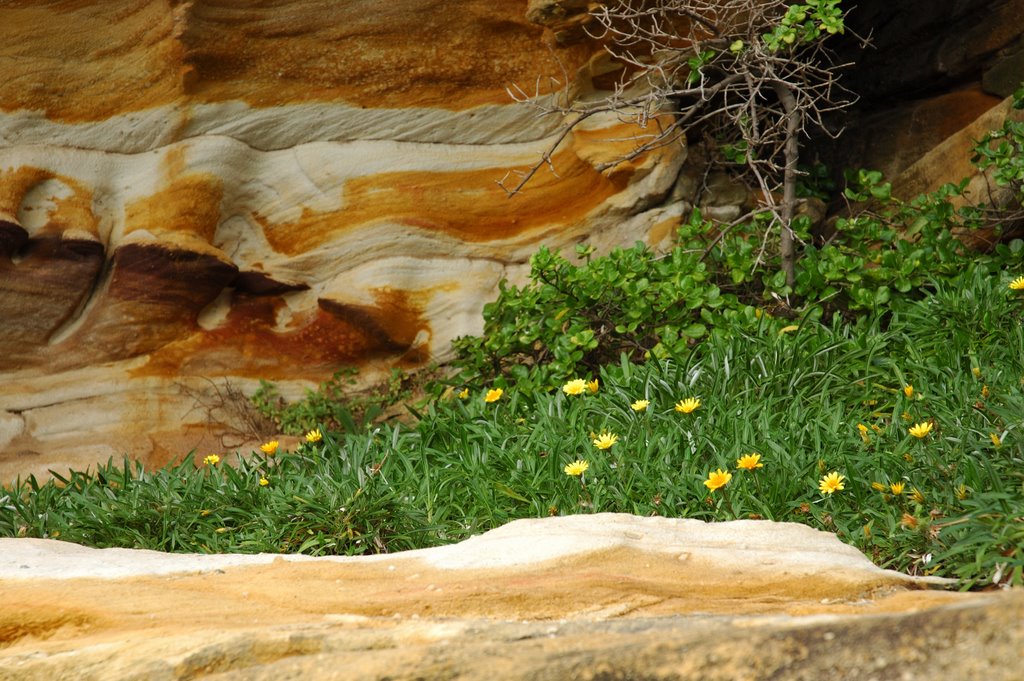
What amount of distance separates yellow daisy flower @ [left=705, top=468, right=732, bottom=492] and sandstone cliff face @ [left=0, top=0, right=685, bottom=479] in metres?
2.76

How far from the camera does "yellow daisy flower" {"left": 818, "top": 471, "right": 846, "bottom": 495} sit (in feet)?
10.0

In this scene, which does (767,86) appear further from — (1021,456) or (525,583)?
(525,583)

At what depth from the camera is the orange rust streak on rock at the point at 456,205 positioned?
5938 mm

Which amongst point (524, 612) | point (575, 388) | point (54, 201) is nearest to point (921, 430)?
point (575, 388)

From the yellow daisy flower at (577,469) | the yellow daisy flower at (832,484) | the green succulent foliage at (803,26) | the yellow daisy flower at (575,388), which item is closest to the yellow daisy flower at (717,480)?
the yellow daisy flower at (832,484)

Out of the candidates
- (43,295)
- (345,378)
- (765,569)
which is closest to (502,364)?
(345,378)

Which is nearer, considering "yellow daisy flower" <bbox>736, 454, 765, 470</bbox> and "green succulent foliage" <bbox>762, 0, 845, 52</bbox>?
"yellow daisy flower" <bbox>736, 454, 765, 470</bbox>

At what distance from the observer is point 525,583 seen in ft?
7.50

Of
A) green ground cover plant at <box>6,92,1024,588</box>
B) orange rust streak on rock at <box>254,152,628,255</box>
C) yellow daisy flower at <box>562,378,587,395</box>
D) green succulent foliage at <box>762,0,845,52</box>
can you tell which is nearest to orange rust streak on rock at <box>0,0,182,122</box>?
orange rust streak on rock at <box>254,152,628,255</box>

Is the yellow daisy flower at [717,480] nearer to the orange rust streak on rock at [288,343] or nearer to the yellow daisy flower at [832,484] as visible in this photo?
the yellow daisy flower at [832,484]

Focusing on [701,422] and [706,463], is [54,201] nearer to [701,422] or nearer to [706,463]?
[701,422]

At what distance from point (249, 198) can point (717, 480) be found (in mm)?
3699

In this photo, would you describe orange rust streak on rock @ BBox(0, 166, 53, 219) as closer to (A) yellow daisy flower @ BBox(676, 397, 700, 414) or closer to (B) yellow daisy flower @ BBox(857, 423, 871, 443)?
(A) yellow daisy flower @ BBox(676, 397, 700, 414)

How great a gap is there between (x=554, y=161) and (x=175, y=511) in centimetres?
318
